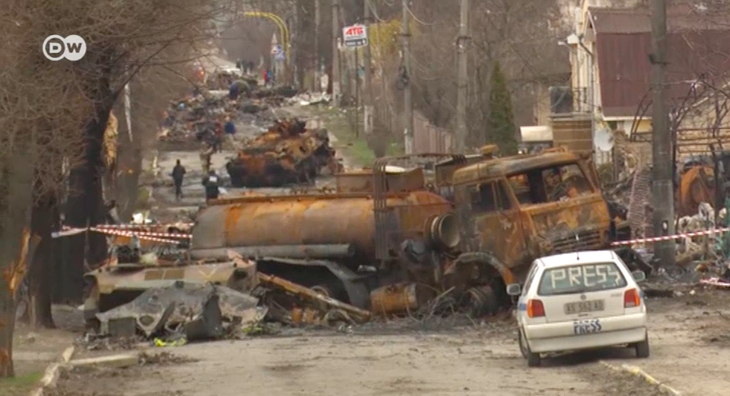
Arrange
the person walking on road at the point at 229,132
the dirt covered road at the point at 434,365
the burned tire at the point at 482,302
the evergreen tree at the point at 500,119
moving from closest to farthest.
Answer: the dirt covered road at the point at 434,365, the burned tire at the point at 482,302, the evergreen tree at the point at 500,119, the person walking on road at the point at 229,132

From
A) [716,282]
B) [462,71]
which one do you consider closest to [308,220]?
[716,282]

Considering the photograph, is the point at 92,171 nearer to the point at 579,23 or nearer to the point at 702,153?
the point at 702,153

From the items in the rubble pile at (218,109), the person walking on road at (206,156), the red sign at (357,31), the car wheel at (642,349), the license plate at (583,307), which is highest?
the red sign at (357,31)

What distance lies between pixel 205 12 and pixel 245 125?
54.7 metres

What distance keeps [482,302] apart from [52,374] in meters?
9.24

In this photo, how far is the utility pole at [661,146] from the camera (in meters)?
28.8

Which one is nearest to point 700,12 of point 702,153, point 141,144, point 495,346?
point 702,153

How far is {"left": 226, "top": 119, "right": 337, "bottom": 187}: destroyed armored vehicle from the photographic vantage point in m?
54.6

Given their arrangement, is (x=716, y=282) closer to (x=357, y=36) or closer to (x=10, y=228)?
(x=10, y=228)

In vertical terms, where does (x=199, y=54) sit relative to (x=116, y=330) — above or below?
above

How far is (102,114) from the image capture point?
95.1 feet

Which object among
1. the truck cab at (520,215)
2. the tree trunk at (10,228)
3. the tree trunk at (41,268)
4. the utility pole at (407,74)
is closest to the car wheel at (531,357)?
the truck cab at (520,215)

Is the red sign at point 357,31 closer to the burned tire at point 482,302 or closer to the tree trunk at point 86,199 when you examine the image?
the tree trunk at point 86,199

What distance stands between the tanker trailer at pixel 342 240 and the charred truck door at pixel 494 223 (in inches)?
28.1
